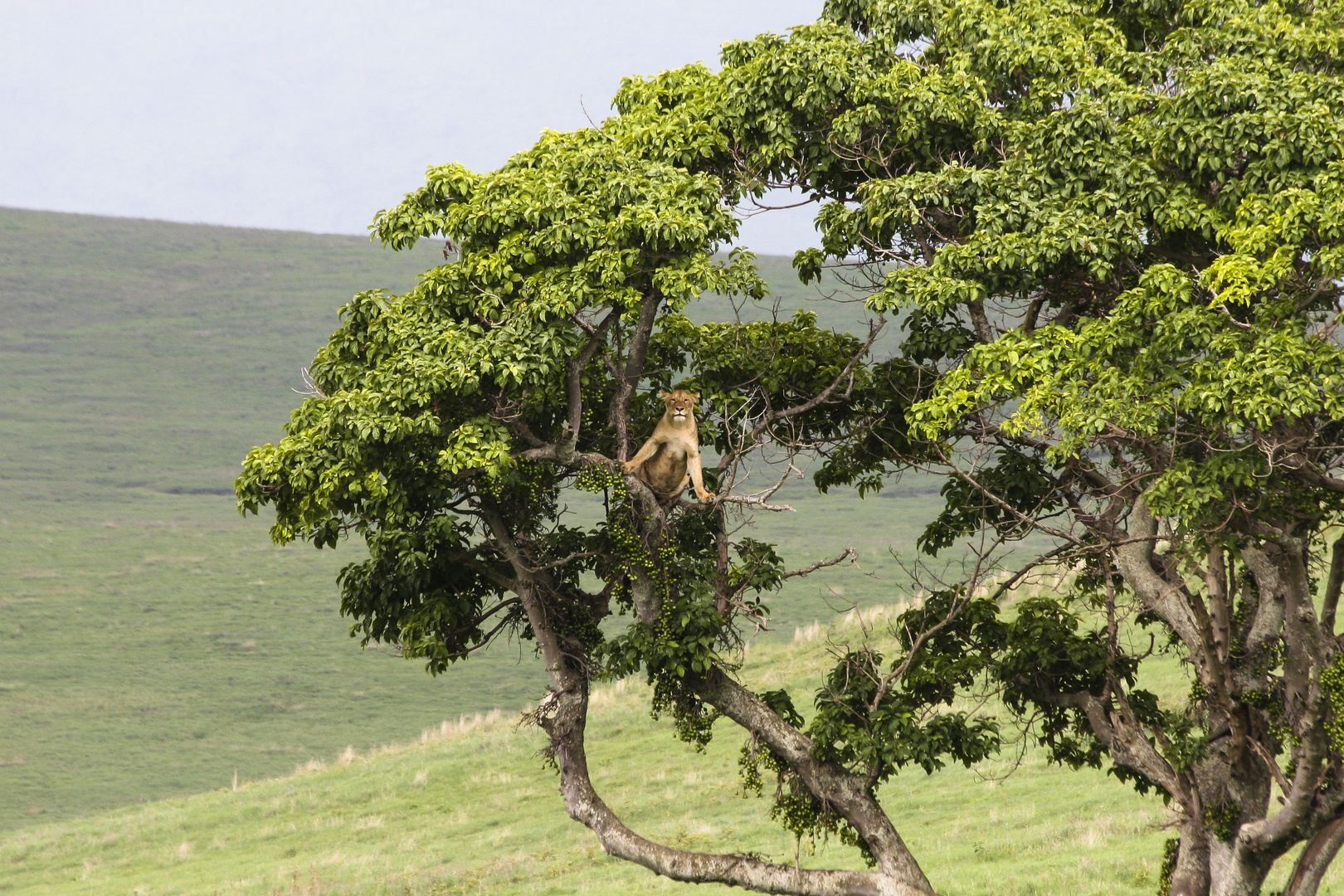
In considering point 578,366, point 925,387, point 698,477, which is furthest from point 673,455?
point 925,387

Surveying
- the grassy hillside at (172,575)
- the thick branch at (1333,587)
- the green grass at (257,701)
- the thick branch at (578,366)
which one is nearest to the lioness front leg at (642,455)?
the thick branch at (578,366)

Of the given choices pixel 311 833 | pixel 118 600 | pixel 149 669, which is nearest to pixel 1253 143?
pixel 311 833

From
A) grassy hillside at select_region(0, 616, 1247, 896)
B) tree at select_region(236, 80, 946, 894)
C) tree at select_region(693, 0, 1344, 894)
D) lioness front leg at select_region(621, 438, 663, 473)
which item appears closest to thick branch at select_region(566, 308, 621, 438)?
tree at select_region(236, 80, 946, 894)

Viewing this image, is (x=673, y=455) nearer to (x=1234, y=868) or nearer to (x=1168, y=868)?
(x=1234, y=868)

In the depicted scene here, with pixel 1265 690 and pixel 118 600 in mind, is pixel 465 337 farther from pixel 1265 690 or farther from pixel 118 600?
pixel 118 600

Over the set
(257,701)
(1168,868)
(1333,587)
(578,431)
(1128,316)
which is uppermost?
(1128,316)

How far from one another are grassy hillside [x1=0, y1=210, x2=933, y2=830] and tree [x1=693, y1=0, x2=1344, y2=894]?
2.87 meters

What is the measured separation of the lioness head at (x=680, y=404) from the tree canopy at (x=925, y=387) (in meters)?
0.71

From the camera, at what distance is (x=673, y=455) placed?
14656 millimetres

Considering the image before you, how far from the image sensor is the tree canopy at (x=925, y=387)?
12367 millimetres

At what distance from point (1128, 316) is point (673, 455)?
5489mm

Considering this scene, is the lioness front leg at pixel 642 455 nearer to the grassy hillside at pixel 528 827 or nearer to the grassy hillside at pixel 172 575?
the grassy hillside at pixel 172 575

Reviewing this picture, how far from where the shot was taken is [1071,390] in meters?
12.3

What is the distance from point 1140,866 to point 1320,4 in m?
14.1
